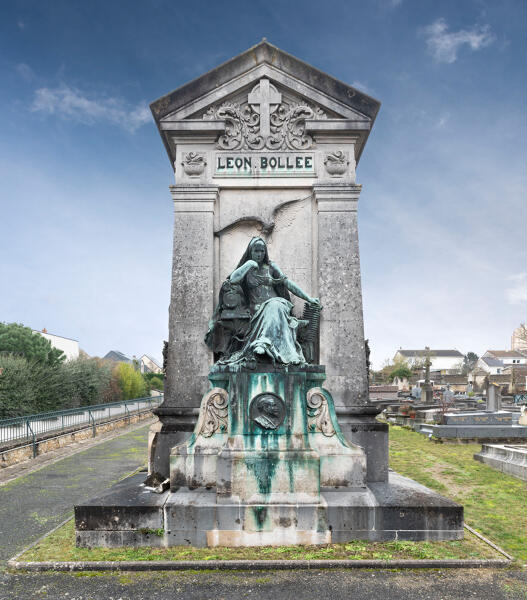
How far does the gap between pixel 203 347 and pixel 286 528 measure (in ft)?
9.04

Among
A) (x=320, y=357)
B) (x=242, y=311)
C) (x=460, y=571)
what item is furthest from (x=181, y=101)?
(x=460, y=571)

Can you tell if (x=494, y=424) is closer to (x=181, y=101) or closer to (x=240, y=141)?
(x=240, y=141)

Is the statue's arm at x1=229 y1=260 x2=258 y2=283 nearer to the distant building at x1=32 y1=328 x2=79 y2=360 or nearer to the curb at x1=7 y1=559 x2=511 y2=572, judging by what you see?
the curb at x1=7 y1=559 x2=511 y2=572

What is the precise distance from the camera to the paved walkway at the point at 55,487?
5.71 meters

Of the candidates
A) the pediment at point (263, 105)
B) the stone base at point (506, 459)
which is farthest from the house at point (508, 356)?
the pediment at point (263, 105)

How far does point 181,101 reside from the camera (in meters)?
6.97

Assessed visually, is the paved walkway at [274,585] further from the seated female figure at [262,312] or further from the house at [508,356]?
the house at [508,356]

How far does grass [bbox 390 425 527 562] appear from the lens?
5590mm

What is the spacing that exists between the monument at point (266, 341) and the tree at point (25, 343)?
21.8 m

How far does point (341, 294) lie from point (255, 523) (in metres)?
3.39

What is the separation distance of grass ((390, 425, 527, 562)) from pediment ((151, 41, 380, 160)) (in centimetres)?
591

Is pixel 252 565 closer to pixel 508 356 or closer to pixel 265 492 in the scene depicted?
pixel 265 492

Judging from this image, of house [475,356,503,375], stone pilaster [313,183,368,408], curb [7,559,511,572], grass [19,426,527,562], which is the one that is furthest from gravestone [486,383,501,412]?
house [475,356,503,375]

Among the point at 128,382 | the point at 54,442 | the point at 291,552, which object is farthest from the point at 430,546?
the point at 128,382
